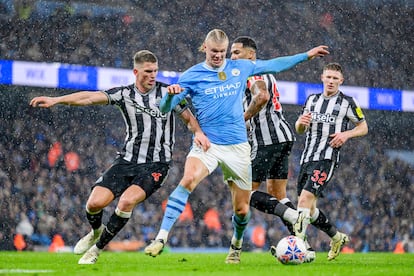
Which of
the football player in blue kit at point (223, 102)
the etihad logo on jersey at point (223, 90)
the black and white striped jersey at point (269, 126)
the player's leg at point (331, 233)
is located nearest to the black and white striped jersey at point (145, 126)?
the football player in blue kit at point (223, 102)

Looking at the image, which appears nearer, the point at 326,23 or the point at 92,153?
the point at 92,153

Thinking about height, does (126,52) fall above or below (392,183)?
above

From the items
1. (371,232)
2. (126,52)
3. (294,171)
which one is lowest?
(371,232)

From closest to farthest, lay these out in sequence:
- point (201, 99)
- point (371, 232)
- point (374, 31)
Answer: point (201, 99) → point (371, 232) → point (374, 31)

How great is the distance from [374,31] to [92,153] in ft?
29.0

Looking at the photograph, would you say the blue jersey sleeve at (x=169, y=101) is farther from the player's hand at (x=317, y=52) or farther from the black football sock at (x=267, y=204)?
the black football sock at (x=267, y=204)

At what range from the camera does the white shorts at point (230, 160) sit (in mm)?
6668

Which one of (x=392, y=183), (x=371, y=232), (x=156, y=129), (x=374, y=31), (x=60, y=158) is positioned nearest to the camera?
(x=156, y=129)

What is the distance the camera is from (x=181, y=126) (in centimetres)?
1945

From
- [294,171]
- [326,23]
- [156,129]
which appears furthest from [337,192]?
[156,129]

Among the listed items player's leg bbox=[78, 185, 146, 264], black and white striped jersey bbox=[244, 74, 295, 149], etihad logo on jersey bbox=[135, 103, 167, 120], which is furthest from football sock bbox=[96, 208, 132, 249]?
black and white striped jersey bbox=[244, 74, 295, 149]

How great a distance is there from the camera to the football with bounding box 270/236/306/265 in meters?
6.80

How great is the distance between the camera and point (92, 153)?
18.0m

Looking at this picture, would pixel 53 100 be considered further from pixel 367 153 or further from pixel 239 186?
pixel 367 153
